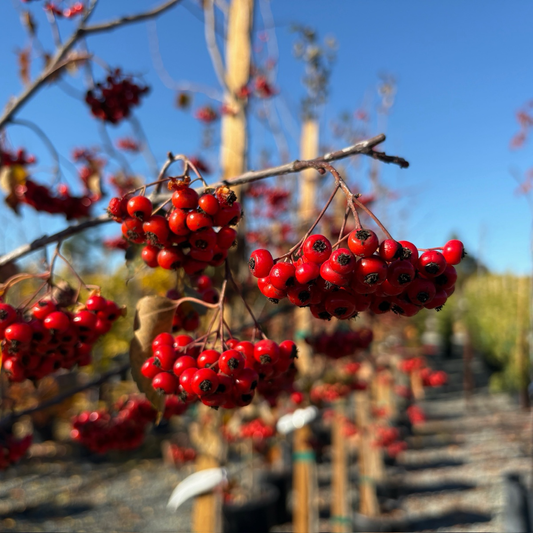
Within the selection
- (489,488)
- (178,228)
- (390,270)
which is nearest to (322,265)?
(390,270)

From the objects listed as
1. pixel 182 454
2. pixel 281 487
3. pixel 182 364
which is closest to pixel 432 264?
pixel 182 364

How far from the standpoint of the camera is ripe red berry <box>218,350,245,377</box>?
1.12 metres

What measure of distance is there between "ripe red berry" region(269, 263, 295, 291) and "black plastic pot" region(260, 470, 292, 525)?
7.32 meters

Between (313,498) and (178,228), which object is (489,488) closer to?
(313,498)

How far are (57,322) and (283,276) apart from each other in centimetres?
79

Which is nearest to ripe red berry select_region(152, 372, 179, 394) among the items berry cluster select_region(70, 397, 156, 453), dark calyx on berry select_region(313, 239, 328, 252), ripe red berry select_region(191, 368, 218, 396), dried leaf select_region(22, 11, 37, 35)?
ripe red berry select_region(191, 368, 218, 396)

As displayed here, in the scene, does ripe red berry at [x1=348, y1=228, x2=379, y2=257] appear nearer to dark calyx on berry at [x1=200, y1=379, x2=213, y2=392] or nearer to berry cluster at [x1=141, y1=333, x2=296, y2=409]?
berry cluster at [x1=141, y1=333, x2=296, y2=409]

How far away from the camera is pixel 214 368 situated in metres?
1.17

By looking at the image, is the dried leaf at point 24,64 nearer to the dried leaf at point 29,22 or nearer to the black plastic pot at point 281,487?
the dried leaf at point 29,22

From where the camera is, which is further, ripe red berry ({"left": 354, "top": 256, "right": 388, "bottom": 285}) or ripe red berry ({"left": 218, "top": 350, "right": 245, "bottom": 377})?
ripe red berry ({"left": 218, "top": 350, "right": 245, "bottom": 377})

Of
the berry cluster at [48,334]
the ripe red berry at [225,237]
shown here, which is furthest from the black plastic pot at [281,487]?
the ripe red berry at [225,237]

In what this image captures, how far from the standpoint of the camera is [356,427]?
6.84 meters

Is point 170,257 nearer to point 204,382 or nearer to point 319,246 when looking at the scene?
point 204,382

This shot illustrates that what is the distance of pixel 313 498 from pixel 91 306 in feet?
15.2
